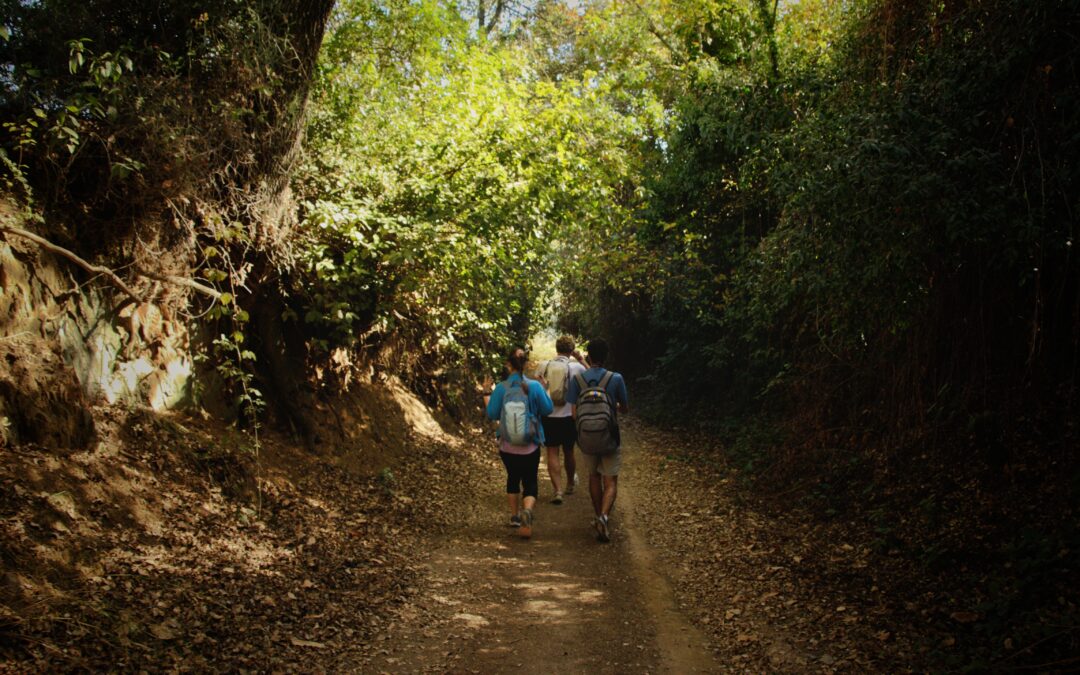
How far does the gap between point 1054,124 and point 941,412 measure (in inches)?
121

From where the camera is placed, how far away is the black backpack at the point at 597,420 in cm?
710

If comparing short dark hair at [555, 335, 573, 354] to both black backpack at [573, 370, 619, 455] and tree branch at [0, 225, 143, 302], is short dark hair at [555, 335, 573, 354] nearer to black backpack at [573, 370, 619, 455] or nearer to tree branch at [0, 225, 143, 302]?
black backpack at [573, 370, 619, 455]

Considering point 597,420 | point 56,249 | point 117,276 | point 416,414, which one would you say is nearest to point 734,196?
point 597,420

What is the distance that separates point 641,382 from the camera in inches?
805

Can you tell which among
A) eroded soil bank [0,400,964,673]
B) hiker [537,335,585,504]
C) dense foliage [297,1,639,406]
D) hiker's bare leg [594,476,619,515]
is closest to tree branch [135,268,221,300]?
eroded soil bank [0,400,964,673]

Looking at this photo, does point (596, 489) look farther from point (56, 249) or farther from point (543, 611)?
point (56, 249)

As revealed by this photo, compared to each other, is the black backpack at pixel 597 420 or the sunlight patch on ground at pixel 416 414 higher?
the black backpack at pixel 597 420

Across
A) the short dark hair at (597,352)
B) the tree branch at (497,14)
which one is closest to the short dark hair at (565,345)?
the short dark hair at (597,352)

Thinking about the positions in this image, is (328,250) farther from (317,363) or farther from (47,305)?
(47,305)

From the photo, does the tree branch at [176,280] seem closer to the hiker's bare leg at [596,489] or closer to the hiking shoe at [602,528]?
the hiker's bare leg at [596,489]

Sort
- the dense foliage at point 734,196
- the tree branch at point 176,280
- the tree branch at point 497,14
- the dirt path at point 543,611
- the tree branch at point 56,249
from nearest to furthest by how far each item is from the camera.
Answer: the dirt path at point 543,611, the tree branch at point 56,249, the dense foliage at point 734,196, the tree branch at point 176,280, the tree branch at point 497,14

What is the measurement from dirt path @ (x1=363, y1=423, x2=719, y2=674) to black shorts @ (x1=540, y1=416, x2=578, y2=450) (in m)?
1.23

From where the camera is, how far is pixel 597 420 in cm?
710

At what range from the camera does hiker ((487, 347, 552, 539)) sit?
7379 mm
